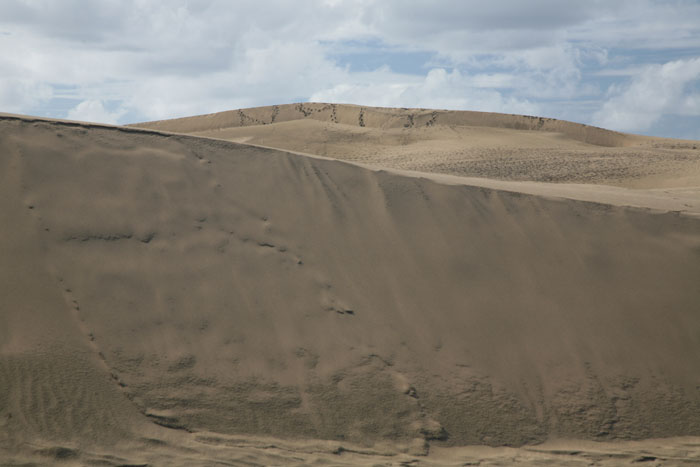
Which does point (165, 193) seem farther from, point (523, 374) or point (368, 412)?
point (523, 374)

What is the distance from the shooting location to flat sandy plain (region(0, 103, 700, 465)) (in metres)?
4.21

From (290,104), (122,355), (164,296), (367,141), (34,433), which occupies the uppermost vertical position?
(290,104)

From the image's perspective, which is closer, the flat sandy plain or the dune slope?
the flat sandy plain

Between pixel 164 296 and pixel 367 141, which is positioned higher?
pixel 367 141

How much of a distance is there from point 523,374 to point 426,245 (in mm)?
1469

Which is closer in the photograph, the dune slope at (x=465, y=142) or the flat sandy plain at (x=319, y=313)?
the flat sandy plain at (x=319, y=313)

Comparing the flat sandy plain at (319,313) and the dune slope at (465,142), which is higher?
the dune slope at (465,142)

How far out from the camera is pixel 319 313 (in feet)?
16.6

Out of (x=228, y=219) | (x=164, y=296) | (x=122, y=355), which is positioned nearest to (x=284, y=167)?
(x=228, y=219)

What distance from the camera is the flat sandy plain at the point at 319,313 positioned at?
421 cm

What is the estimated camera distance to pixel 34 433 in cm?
383

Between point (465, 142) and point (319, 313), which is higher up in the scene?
point (465, 142)

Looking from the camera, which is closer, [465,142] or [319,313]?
[319,313]

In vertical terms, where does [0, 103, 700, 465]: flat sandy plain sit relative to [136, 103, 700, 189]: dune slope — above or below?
below
